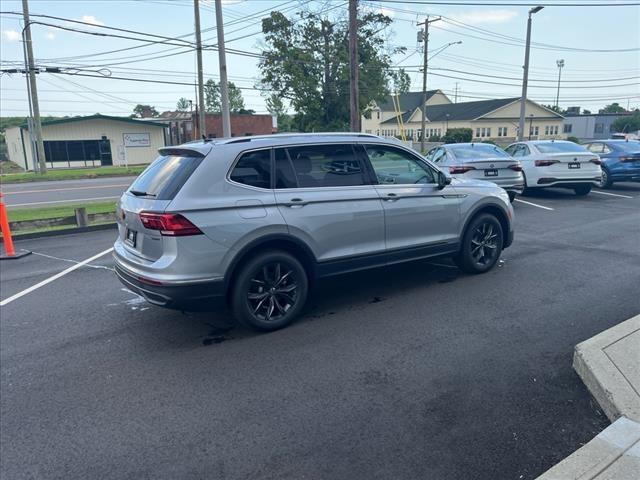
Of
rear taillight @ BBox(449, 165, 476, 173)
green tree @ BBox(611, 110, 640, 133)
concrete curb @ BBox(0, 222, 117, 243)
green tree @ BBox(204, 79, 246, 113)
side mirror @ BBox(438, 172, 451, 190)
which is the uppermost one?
green tree @ BBox(204, 79, 246, 113)

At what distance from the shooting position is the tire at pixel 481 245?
6270mm

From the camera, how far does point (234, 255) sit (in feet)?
14.5

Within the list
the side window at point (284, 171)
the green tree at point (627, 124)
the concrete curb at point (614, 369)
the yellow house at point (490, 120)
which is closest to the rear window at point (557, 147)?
the concrete curb at point (614, 369)

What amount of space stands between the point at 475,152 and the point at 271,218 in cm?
863

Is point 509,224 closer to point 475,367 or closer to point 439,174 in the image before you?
point 439,174

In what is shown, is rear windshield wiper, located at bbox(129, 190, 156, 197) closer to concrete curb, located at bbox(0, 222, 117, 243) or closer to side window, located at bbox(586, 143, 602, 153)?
concrete curb, located at bbox(0, 222, 117, 243)

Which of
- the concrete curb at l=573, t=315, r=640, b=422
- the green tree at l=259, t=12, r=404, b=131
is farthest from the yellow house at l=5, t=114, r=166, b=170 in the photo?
the concrete curb at l=573, t=315, r=640, b=422

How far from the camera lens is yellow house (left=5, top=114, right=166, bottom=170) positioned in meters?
41.0

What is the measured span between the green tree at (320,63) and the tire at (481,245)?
36689 mm

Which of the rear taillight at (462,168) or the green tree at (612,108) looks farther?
the green tree at (612,108)

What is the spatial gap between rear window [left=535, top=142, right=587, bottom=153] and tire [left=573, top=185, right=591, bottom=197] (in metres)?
1.15

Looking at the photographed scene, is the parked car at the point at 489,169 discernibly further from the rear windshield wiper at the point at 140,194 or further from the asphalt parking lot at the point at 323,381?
the rear windshield wiper at the point at 140,194

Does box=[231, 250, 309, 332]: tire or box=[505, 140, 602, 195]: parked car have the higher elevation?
box=[505, 140, 602, 195]: parked car

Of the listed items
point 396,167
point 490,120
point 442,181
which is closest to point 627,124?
point 490,120
